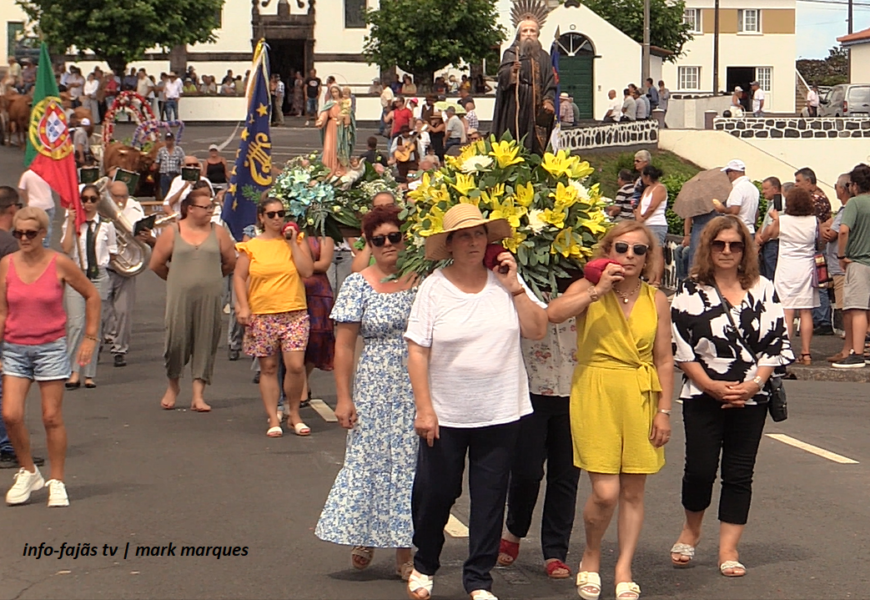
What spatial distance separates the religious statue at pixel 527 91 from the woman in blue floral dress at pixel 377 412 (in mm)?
4218

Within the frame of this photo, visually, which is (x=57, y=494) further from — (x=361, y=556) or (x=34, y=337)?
(x=361, y=556)

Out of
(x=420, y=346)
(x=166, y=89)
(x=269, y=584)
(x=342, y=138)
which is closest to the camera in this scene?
(x=420, y=346)

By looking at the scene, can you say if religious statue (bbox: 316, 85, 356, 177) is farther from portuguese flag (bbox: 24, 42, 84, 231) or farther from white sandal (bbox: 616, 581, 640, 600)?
white sandal (bbox: 616, 581, 640, 600)

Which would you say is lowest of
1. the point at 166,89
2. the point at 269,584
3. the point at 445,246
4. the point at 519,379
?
the point at 269,584

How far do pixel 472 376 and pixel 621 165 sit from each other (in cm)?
2801

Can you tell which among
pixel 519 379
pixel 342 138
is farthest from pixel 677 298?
pixel 342 138

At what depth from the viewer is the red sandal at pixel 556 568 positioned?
7.03m

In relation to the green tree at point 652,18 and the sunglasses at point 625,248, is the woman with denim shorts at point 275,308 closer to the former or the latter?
the sunglasses at point 625,248

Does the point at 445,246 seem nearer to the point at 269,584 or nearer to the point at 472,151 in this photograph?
the point at 472,151

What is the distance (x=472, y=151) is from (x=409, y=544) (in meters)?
1.96

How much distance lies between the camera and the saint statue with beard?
36.6ft

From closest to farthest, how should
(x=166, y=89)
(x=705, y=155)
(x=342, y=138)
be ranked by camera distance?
1. (x=342, y=138)
2. (x=705, y=155)
3. (x=166, y=89)

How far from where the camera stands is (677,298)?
23.6ft

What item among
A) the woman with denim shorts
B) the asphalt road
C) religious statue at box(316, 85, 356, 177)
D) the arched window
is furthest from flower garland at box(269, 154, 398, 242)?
the arched window
